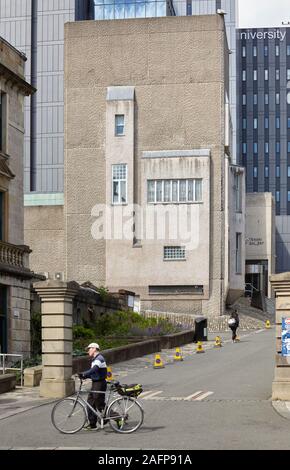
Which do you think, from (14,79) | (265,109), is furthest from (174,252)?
(265,109)

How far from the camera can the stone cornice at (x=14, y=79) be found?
3127 centimetres

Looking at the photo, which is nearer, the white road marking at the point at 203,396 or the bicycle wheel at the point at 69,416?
the bicycle wheel at the point at 69,416

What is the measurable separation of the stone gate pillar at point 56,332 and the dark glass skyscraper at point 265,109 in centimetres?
13095

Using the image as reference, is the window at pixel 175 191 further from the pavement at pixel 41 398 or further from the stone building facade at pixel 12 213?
the pavement at pixel 41 398

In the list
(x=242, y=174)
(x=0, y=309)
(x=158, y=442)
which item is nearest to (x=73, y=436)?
(x=158, y=442)

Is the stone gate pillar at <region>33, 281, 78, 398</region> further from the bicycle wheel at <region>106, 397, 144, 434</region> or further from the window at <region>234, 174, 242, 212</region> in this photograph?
the window at <region>234, 174, 242, 212</region>

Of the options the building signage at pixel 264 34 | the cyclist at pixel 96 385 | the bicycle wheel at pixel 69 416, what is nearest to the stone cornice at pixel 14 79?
the cyclist at pixel 96 385

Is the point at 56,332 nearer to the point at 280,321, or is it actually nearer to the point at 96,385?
the point at 280,321

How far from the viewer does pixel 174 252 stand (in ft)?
210

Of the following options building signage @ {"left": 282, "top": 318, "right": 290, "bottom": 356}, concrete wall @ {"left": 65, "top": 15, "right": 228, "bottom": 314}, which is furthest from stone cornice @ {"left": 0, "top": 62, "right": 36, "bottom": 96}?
concrete wall @ {"left": 65, "top": 15, "right": 228, "bottom": 314}

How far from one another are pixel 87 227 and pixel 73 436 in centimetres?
5062

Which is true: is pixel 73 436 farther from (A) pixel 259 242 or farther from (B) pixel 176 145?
(A) pixel 259 242

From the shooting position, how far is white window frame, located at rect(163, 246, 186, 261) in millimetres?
63781

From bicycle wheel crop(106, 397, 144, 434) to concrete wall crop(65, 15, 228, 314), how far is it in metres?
47.7
